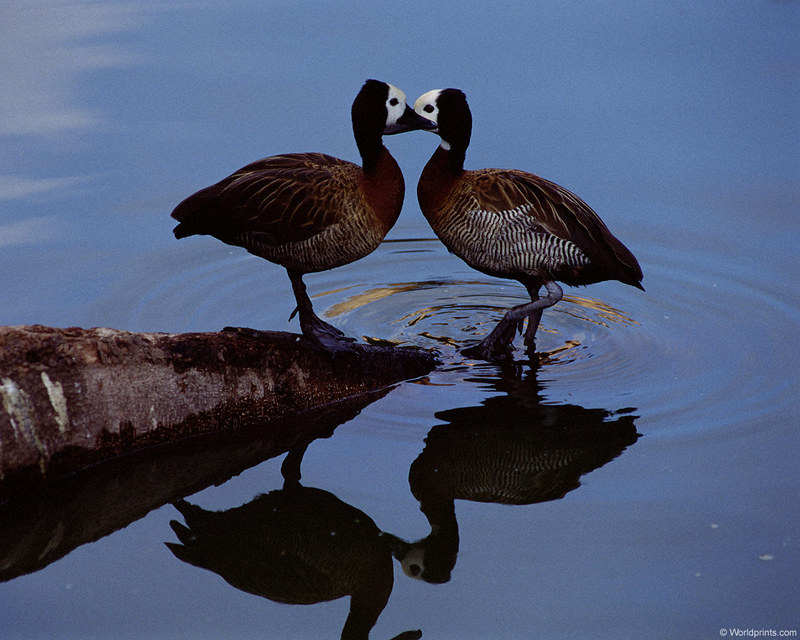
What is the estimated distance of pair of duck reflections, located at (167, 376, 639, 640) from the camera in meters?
4.25

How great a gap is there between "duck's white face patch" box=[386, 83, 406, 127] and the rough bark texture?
3.98 ft

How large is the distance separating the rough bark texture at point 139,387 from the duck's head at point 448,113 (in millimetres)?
1343

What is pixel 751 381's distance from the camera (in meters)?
5.66

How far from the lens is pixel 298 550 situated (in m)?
4.44

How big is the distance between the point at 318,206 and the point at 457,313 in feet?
5.37

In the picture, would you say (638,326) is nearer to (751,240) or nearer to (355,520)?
(751,240)

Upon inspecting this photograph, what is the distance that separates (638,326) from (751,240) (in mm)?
1537

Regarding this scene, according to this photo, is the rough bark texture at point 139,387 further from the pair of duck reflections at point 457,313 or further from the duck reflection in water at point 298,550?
the pair of duck reflections at point 457,313

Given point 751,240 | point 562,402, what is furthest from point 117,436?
point 751,240

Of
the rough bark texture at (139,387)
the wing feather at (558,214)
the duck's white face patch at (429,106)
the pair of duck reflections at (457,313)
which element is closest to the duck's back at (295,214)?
the rough bark texture at (139,387)

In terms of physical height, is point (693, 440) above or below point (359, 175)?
below

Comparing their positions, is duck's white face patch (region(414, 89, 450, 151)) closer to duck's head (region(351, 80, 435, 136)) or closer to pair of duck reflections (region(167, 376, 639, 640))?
duck's head (region(351, 80, 435, 136))

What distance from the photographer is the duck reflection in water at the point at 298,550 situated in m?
4.17

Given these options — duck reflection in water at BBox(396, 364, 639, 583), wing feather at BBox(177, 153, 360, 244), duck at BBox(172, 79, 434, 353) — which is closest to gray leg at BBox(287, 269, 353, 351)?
duck at BBox(172, 79, 434, 353)
